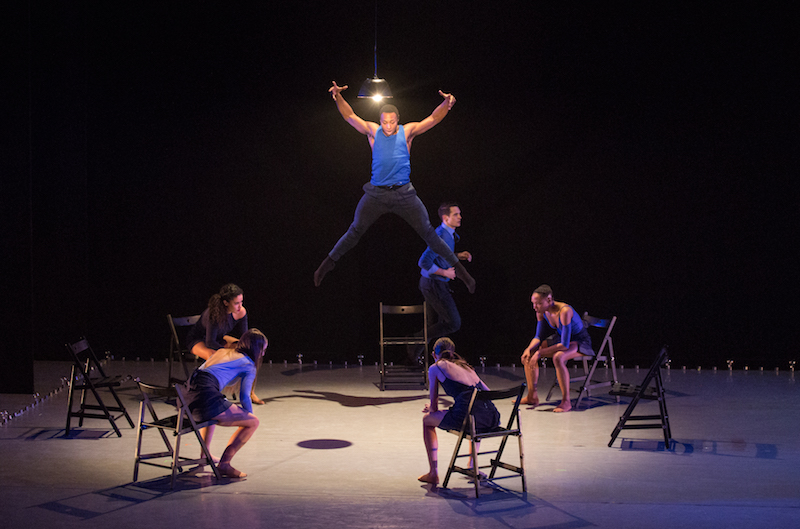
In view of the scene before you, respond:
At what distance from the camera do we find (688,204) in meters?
8.47

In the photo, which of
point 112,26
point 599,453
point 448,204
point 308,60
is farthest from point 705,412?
point 112,26

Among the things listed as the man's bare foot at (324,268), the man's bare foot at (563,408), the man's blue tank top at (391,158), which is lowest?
the man's bare foot at (563,408)

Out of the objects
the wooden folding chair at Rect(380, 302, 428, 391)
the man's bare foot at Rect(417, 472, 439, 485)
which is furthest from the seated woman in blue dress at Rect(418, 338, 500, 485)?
the wooden folding chair at Rect(380, 302, 428, 391)

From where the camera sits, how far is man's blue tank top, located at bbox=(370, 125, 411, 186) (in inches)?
292

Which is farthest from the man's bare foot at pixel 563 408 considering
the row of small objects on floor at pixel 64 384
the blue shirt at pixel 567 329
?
the row of small objects on floor at pixel 64 384

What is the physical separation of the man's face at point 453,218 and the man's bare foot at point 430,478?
3.68 meters

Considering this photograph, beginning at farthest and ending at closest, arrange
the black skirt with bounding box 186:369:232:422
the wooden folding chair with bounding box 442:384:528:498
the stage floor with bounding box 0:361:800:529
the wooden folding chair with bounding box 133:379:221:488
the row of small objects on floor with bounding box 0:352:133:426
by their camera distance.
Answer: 1. the row of small objects on floor with bounding box 0:352:133:426
2. the black skirt with bounding box 186:369:232:422
3. the wooden folding chair with bounding box 133:379:221:488
4. the wooden folding chair with bounding box 442:384:528:498
5. the stage floor with bounding box 0:361:800:529

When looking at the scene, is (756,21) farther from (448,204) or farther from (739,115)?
(448,204)

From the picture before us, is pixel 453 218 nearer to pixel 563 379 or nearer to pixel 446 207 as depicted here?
pixel 446 207

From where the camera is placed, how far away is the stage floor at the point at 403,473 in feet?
13.7

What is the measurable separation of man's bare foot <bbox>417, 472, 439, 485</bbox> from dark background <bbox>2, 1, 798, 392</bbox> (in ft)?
13.9

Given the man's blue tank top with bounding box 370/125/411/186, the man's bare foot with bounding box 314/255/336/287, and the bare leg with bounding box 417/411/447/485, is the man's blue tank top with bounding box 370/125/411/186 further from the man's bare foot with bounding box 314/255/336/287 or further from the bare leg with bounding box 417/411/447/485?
the bare leg with bounding box 417/411/447/485

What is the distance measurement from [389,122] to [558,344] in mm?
2428

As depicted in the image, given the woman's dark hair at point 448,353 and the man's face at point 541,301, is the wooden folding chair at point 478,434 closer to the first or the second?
the woman's dark hair at point 448,353
